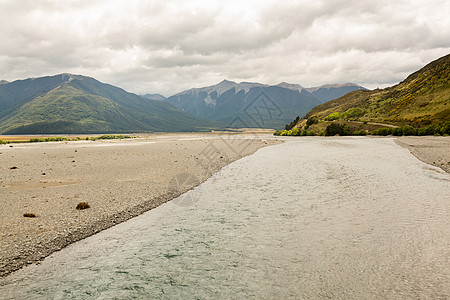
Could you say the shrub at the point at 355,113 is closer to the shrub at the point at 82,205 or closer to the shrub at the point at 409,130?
the shrub at the point at 409,130

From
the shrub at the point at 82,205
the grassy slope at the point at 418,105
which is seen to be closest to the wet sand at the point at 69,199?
the shrub at the point at 82,205

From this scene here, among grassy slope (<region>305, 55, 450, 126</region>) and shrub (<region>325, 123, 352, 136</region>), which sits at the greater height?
grassy slope (<region>305, 55, 450, 126</region>)

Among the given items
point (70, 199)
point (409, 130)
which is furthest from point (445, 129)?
point (70, 199)

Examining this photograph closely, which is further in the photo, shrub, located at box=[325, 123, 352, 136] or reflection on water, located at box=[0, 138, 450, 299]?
shrub, located at box=[325, 123, 352, 136]

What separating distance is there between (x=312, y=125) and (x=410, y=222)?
471 feet

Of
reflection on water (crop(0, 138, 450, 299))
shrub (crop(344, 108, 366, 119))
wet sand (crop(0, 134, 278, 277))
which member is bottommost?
reflection on water (crop(0, 138, 450, 299))

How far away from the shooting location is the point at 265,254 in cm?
1080

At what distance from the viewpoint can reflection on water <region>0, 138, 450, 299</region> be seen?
8352 millimetres

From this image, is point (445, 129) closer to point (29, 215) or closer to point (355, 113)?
point (355, 113)

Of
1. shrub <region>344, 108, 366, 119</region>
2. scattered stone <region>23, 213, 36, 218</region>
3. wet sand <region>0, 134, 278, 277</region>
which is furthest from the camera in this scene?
shrub <region>344, 108, 366, 119</region>

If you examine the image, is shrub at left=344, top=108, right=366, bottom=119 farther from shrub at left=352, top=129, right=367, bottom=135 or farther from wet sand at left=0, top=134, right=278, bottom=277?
wet sand at left=0, top=134, right=278, bottom=277

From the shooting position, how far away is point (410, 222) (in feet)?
46.0

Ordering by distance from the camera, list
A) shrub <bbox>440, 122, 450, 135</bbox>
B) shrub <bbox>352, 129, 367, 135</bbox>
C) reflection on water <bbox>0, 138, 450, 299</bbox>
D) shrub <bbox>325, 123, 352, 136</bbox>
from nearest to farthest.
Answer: reflection on water <bbox>0, 138, 450, 299</bbox> < shrub <bbox>440, 122, 450, 135</bbox> < shrub <bbox>352, 129, 367, 135</bbox> < shrub <bbox>325, 123, 352, 136</bbox>

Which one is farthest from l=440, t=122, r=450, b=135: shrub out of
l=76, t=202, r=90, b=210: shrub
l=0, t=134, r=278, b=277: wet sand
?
l=76, t=202, r=90, b=210: shrub
